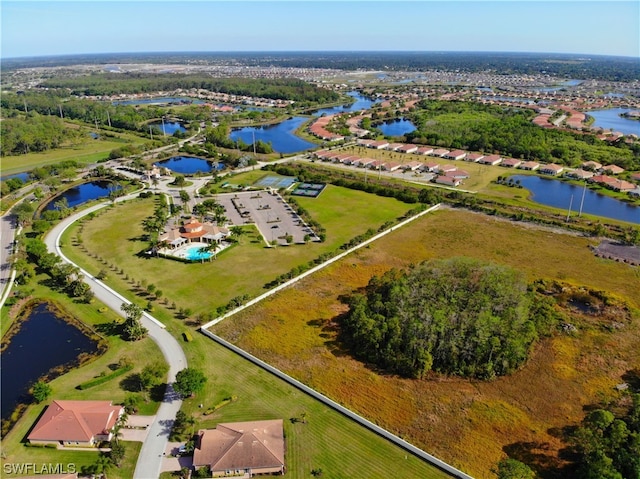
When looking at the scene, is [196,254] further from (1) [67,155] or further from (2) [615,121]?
(2) [615,121]

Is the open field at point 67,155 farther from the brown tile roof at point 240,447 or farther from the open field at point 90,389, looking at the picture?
the brown tile roof at point 240,447

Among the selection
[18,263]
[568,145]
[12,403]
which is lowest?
[12,403]

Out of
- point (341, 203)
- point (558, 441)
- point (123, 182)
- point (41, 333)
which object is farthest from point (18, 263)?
point (558, 441)

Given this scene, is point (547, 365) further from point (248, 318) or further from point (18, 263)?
point (18, 263)

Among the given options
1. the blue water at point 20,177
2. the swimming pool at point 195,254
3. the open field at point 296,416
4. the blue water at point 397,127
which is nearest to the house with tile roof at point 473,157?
the blue water at point 397,127

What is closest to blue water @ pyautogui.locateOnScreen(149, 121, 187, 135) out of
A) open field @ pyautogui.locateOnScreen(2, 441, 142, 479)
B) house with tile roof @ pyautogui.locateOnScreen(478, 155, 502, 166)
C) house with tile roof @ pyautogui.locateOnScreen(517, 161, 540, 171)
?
house with tile roof @ pyautogui.locateOnScreen(478, 155, 502, 166)

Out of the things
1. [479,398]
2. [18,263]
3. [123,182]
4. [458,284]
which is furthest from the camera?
[123,182]
